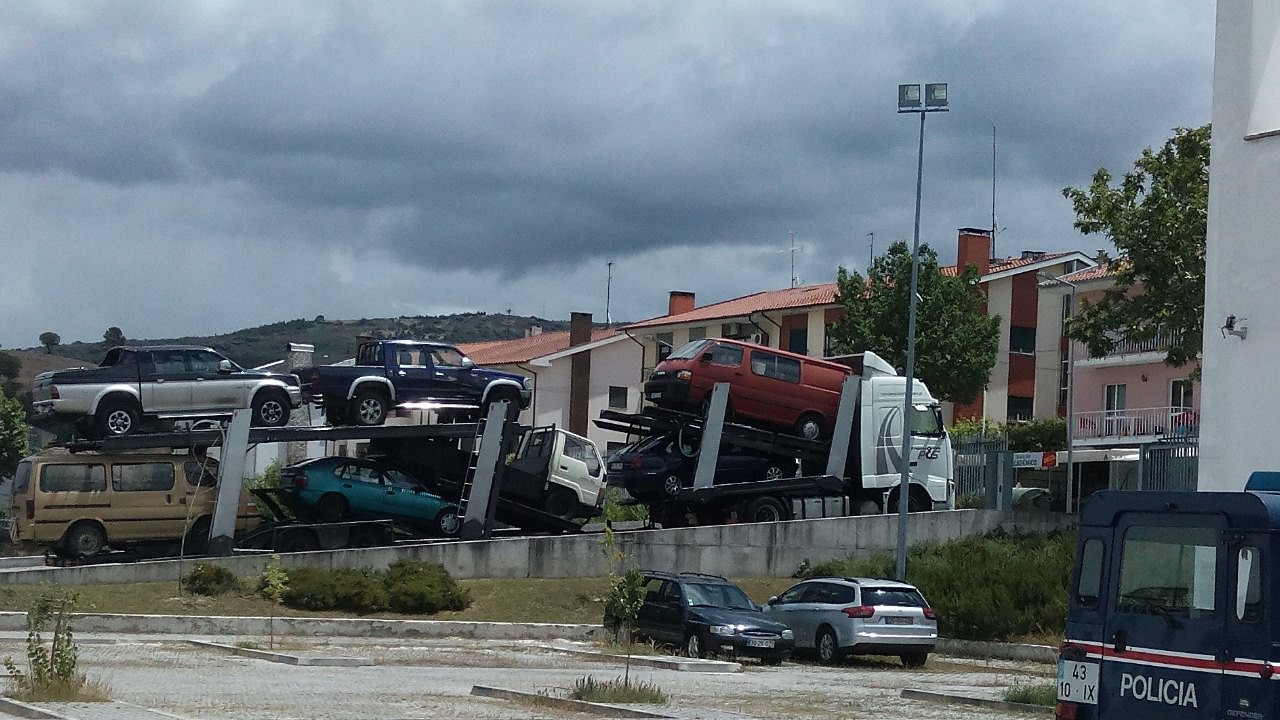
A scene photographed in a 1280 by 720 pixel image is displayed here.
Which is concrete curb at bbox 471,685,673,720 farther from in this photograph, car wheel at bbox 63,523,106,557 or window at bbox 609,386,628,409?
window at bbox 609,386,628,409

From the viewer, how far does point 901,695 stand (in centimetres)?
1836

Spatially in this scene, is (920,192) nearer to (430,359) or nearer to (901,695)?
(430,359)

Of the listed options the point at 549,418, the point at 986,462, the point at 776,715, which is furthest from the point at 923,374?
the point at 776,715

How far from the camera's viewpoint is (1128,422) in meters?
54.7

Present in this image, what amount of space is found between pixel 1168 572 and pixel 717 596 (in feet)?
46.9

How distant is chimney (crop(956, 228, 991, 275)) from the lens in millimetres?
68125

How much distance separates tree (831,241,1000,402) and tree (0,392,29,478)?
125 feet

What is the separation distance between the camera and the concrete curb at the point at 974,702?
16859mm

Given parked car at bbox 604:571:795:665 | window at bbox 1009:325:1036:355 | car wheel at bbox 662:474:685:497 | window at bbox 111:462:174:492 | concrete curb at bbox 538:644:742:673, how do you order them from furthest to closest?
window at bbox 1009:325:1036:355 < car wheel at bbox 662:474:685:497 < window at bbox 111:462:174:492 < parked car at bbox 604:571:795:665 < concrete curb at bbox 538:644:742:673

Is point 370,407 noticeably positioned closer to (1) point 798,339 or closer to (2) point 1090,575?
(2) point 1090,575

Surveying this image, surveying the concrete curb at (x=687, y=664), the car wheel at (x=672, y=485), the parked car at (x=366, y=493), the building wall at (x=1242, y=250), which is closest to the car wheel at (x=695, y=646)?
the concrete curb at (x=687, y=664)

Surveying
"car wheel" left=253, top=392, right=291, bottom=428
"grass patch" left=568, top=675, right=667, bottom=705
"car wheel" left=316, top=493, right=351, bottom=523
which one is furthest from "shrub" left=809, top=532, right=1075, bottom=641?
"grass patch" left=568, top=675, right=667, bottom=705

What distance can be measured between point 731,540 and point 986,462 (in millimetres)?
8751

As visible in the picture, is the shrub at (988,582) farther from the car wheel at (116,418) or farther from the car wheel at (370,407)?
the car wheel at (116,418)
